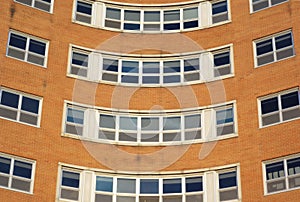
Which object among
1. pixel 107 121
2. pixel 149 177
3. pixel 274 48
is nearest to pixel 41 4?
pixel 107 121

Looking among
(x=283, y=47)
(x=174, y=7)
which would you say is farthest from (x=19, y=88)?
(x=283, y=47)

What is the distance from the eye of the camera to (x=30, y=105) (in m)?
32.5

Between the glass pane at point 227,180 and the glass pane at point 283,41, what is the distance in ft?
23.2

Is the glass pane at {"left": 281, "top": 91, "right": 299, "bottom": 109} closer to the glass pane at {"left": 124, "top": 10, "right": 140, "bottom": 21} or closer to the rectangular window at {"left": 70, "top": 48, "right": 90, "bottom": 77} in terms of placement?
the glass pane at {"left": 124, "top": 10, "right": 140, "bottom": 21}

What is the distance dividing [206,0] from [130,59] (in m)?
5.53

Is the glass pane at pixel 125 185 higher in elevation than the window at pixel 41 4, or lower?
lower

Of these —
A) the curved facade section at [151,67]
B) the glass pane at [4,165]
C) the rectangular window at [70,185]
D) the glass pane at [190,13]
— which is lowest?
the rectangular window at [70,185]

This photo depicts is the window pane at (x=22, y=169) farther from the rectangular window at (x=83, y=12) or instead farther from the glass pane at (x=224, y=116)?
the glass pane at (x=224, y=116)

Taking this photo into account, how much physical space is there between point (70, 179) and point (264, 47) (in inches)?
468

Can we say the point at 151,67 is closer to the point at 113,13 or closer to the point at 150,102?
the point at 150,102

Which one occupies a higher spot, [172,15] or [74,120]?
[172,15]

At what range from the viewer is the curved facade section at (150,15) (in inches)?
1428

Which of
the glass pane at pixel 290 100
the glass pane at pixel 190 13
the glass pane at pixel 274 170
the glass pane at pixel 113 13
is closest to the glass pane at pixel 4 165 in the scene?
the glass pane at pixel 113 13

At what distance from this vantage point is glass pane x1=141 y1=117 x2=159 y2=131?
33781 mm
